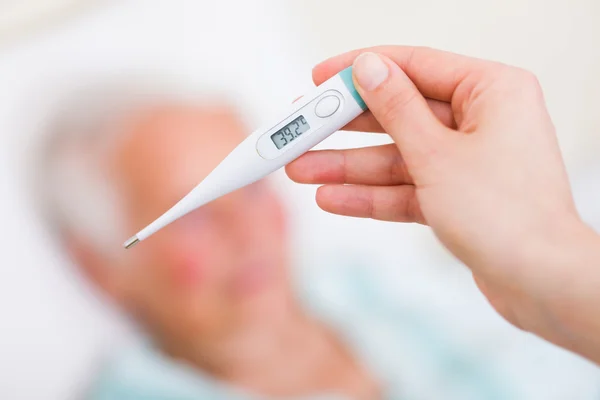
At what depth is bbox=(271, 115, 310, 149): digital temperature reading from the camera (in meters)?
0.77

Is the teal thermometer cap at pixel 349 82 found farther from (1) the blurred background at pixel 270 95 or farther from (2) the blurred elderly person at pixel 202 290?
(1) the blurred background at pixel 270 95

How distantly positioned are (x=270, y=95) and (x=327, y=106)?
0.52 metres

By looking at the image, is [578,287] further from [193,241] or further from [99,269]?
[99,269]

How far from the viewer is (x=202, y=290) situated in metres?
1.09

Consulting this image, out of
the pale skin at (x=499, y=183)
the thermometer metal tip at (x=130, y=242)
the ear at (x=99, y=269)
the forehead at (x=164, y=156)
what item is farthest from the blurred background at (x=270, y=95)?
the pale skin at (x=499, y=183)

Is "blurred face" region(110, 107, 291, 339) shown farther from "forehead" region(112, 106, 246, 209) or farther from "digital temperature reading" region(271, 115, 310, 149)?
"digital temperature reading" region(271, 115, 310, 149)

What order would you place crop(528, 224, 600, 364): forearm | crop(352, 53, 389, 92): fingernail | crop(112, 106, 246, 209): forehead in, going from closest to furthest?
crop(528, 224, 600, 364): forearm < crop(352, 53, 389, 92): fingernail < crop(112, 106, 246, 209): forehead

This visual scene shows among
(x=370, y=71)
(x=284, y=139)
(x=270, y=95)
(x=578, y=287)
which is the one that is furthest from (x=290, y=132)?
(x=270, y=95)

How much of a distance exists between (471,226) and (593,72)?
0.87 meters

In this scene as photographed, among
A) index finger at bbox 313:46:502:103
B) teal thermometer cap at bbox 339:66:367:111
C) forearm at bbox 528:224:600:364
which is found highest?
teal thermometer cap at bbox 339:66:367:111

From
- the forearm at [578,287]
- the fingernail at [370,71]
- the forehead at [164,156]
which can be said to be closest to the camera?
the forearm at [578,287]

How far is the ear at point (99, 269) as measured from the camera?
108 centimetres

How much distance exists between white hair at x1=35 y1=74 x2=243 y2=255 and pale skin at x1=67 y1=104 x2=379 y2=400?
0.02 m

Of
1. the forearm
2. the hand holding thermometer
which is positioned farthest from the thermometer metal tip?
the forearm
